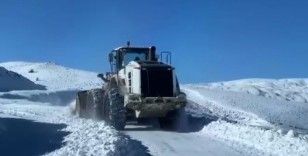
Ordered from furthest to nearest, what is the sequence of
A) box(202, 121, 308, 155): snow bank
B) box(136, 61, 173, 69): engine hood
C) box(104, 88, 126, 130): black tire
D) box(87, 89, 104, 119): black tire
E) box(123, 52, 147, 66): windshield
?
box(123, 52, 147, 66): windshield → box(87, 89, 104, 119): black tire → box(136, 61, 173, 69): engine hood → box(104, 88, 126, 130): black tire → box(202, 121, 308, 155): snow bank

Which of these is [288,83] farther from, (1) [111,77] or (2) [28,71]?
(1) [111,77]

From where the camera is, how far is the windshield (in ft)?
72.0

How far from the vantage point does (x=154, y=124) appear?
22.1 m

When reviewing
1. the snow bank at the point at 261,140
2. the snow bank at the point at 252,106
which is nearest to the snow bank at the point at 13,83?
the snow bank at the point at 252,106

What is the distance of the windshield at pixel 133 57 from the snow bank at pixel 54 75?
114 ft

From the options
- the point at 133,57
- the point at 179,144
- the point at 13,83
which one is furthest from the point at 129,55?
the point at 13,83

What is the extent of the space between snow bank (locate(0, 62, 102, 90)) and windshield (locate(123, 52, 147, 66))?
1373 inches

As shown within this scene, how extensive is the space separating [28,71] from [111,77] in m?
51.7

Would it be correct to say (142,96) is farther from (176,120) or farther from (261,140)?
(261,140)

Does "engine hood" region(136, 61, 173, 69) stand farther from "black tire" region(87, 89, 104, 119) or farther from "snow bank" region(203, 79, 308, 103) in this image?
"snow bank" region(203, 79, 308, 103)

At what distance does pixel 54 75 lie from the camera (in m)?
66.8

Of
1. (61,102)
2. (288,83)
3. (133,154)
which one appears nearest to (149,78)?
(133,154)

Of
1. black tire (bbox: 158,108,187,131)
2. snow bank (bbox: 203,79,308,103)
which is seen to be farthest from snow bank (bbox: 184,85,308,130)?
black tire (bbox: 158,108,187,131)

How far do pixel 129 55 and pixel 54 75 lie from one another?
45.9m
